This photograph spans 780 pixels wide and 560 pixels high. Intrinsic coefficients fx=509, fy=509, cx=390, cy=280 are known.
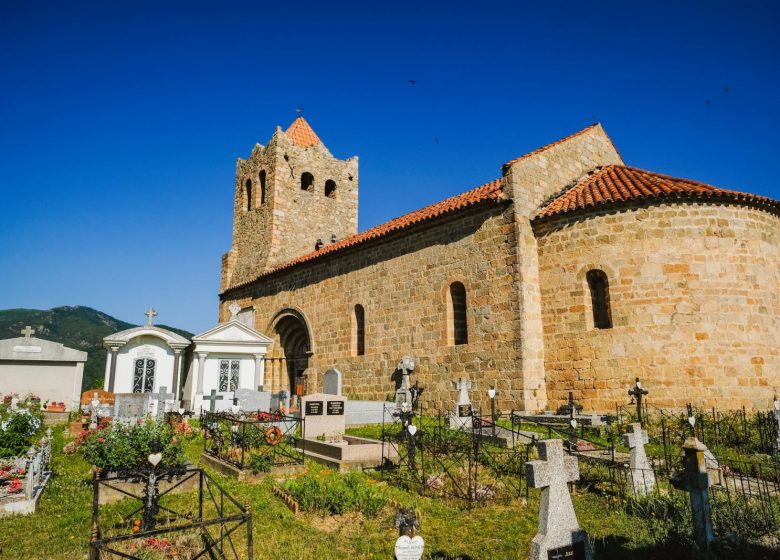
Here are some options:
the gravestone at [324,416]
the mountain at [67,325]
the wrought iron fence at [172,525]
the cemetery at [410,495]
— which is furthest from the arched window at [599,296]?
the mountain at [67,325]

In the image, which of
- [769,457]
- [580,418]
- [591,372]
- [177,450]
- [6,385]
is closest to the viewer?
[177,450]

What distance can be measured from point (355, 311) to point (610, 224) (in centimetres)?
958

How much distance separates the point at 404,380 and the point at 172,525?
10367mm

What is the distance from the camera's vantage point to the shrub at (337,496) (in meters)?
7.00

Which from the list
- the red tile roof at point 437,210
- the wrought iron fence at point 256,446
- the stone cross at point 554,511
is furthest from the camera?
the red tile roof at point 437,210

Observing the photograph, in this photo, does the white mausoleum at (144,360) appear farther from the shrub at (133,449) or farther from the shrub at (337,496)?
the shrub at (337,496)

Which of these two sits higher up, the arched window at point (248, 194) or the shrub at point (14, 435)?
the arched window at point (248, 194)

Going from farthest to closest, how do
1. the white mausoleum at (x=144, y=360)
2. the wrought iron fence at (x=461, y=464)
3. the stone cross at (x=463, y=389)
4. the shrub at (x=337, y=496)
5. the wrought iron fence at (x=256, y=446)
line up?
the white mausoleum at (x=144, y=360)
the stone cross at (x=463, y=389)
the wrought iron fence at (x=256, y=446)
the wrought iron fence at (x=461, y=464)
the shrub at (x=337, y=496)

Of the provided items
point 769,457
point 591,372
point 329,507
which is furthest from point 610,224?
point 329,507

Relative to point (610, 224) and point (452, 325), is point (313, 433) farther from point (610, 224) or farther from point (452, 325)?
point (610, 224)

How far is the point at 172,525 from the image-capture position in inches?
246

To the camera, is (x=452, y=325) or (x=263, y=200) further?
(x=263, y=200)

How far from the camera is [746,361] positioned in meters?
12.5

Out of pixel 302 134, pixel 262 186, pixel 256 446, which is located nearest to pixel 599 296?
pixel 256 446
